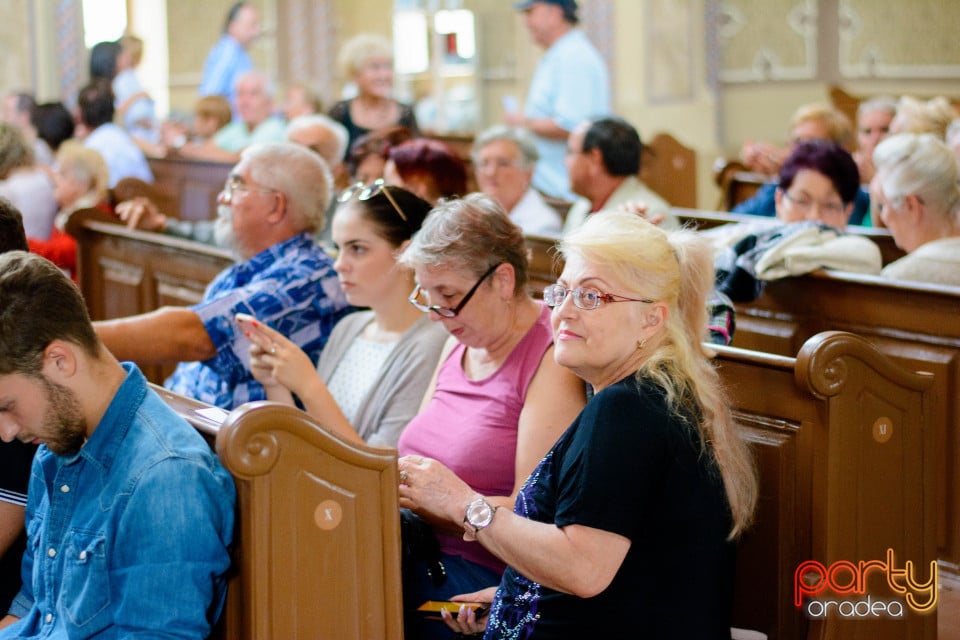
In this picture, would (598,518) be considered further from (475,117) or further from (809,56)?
(475,117)

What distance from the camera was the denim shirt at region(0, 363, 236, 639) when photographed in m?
1.71

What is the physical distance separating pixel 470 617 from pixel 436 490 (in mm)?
298

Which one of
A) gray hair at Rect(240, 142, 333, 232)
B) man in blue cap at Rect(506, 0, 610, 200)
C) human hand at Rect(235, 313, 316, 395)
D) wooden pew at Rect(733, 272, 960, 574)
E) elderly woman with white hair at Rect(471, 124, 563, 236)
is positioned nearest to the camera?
human hand at Rect(235, 313, 316, 395)

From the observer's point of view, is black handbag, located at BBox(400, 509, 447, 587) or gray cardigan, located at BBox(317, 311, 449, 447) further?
gray cardigan, located at BBox(317, 311, 449, 447)

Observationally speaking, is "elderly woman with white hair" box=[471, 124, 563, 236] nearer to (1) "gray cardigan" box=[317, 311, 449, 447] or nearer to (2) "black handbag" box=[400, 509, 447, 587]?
(1) "gray cardigan" box=[317, 311, 449, 447]

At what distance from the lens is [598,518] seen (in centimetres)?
175

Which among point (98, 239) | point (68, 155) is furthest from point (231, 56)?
point (98, 239)

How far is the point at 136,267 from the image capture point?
4.46 metres

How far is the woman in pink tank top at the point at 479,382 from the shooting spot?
2.27 m

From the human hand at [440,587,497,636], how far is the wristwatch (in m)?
0.29

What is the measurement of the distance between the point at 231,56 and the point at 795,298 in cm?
718

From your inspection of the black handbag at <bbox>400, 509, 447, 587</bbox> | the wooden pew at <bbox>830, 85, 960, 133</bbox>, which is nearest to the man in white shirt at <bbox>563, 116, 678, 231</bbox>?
the black handbag at <bbox>400, 509, 447, 587</bbox>

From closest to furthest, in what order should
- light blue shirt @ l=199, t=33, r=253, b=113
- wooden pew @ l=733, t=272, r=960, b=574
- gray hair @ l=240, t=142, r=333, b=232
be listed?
1. wooden pew @ l=733, t=272, r=960, b=574
2. gray hair @ l=240, t=142, r=333, b=232
3. light blue shirt @ l=199, t=33, r=253, b=113

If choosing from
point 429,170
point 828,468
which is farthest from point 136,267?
point 828,468
